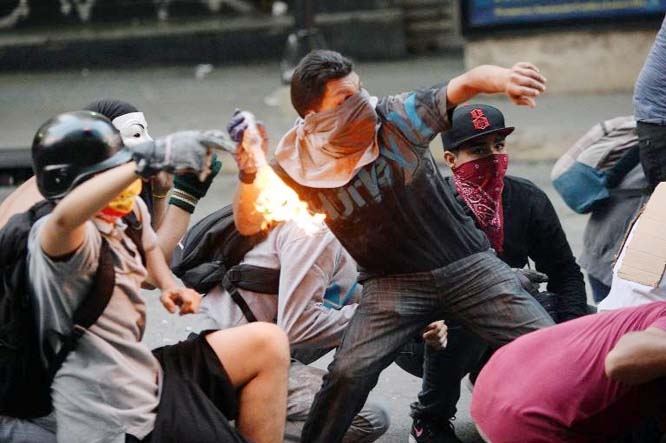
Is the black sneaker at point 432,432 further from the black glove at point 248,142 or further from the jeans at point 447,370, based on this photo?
the black glove at point 248,142

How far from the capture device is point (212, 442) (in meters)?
3.69

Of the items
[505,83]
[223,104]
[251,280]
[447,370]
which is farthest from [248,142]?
[223,104]

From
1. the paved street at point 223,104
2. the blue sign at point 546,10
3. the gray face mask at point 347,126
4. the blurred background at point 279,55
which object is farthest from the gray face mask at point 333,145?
the blue sign at point 546,10

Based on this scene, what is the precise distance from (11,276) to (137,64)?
1118 cm

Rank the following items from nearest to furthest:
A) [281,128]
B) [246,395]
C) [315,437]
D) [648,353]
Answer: [648,353]
[246,395]
[315,437]
[281,128]

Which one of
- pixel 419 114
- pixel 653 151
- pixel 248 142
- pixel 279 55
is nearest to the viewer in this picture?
pixel 248 142

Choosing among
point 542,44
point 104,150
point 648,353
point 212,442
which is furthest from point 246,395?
point 542,44

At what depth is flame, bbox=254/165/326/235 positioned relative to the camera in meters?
4.06

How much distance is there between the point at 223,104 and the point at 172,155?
8637mm

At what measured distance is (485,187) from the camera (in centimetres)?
468

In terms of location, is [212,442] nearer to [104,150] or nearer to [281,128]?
[104,150]

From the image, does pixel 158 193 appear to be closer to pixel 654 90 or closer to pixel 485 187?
pixel 485 187

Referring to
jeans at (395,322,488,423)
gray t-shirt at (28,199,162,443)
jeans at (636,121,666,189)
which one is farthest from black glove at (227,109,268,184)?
jeans at (636,121,666,189)

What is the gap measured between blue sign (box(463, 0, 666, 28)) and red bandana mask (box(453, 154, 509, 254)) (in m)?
6.96
